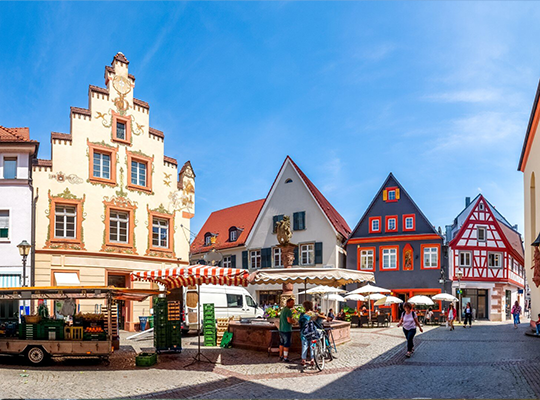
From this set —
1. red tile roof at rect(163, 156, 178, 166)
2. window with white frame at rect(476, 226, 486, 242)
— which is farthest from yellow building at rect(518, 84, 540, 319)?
red tile roof at rect(163, 156, 178, 166)

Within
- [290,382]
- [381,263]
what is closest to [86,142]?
[290,382]

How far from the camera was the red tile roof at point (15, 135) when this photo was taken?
26216 mm

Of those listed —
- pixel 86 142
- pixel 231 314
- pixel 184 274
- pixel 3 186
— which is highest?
pixel 86 142

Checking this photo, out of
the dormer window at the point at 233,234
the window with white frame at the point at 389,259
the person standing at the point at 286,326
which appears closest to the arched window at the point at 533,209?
the window with white frame at the point at 389,259

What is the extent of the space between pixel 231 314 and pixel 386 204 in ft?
71.2

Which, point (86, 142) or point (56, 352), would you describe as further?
point (86, 142)

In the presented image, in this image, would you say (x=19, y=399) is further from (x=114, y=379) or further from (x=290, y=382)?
(x=290, y=382)

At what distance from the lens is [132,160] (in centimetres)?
3014

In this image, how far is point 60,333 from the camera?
15.4 meters

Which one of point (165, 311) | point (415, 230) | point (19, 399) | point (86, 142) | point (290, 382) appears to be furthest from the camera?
point (415, 230)

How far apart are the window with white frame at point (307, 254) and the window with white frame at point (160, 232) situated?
53.3ft

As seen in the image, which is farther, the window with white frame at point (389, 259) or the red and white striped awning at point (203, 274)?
the window with white frame at point (389, 259)

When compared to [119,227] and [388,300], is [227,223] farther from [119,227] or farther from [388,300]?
[119,227]

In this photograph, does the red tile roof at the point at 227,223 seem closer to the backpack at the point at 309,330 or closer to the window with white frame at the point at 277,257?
the window with white frame at the point at 277,257
